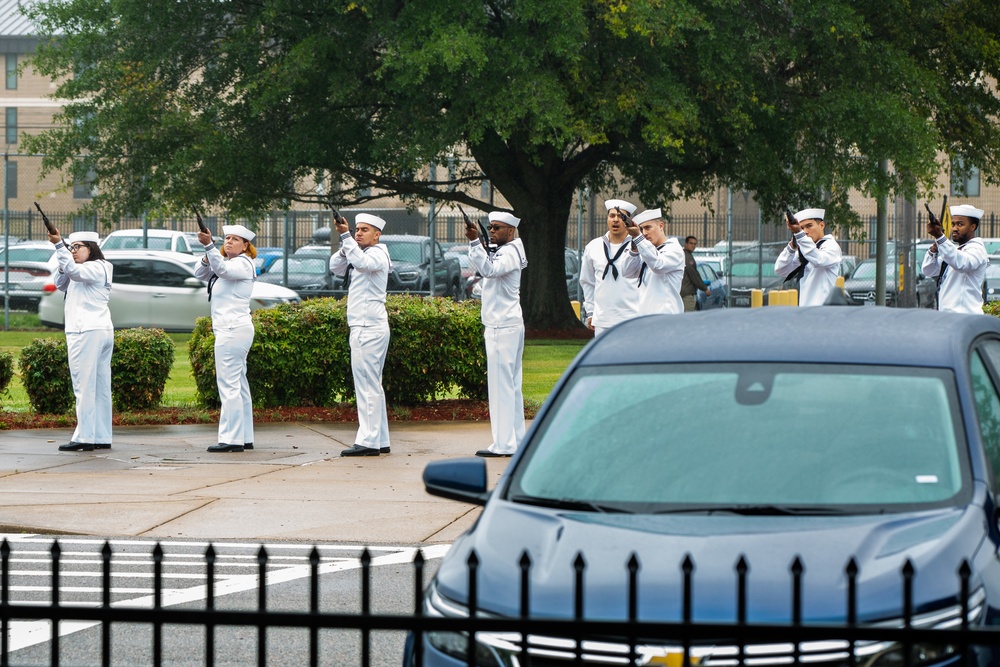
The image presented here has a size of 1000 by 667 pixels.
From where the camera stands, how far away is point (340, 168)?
28.2 m

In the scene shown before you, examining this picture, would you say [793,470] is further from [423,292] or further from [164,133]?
[423,292]

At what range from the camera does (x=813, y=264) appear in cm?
1363

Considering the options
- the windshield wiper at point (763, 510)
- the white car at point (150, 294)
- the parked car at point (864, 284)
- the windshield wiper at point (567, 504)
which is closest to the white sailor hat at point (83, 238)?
the windshield wiper at point (567, 504)

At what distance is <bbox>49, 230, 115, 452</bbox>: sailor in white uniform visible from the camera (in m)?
13.2

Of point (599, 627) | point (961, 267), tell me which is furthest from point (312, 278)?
point (599, 627)

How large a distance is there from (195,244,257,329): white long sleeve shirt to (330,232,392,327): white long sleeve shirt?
0.86 m

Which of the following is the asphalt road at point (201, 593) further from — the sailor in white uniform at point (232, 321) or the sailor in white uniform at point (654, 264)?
the sailor in white uniform at point (654, 264)

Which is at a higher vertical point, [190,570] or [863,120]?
[863,120]

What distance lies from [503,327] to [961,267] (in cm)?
392

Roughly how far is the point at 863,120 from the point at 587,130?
4.82 m

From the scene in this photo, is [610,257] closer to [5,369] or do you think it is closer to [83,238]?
[83,238]

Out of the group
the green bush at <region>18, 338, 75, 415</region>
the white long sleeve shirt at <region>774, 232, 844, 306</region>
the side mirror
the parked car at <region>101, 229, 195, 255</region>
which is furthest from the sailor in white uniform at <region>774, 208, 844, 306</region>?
the parked car at <region>101, 229, 195, 255</region>

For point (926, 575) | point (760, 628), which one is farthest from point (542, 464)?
point (760, 628)

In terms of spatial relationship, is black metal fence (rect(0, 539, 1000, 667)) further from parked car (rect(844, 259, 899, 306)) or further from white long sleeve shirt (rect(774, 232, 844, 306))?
parked car (rect(844, 259, 899, 306))
